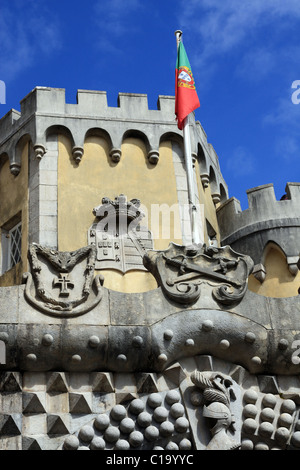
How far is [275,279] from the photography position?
86.0ft

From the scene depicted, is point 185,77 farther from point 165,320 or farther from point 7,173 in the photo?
point 165,320

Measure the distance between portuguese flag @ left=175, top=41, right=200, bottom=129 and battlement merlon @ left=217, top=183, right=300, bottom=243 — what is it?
4.02m

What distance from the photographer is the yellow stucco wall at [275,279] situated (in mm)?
26016

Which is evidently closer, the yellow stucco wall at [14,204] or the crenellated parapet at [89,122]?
the yellow stucco wall at [14,204]

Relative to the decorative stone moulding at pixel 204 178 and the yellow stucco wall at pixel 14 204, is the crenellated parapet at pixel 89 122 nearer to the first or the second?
the yellow stucco wall at pixel 14 204

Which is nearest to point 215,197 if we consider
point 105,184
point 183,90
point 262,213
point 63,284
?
point 262,213

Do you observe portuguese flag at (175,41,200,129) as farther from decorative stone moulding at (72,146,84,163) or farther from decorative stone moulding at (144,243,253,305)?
decorative stone moulding at (144,243,253,305)

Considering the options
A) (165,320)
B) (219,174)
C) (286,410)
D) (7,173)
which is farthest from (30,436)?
(219,174)

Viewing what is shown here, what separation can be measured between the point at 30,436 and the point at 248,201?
1302cm

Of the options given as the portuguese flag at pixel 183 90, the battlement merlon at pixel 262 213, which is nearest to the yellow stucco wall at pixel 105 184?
the battlement merlon at pixel 262 213

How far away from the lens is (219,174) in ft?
96.8

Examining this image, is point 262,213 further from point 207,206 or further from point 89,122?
point 89,122

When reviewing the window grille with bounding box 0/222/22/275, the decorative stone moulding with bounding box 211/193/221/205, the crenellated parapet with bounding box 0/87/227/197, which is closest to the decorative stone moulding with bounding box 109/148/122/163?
the crenellated parapet with bounding box 0/87/227/197

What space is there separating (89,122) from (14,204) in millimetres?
2820
